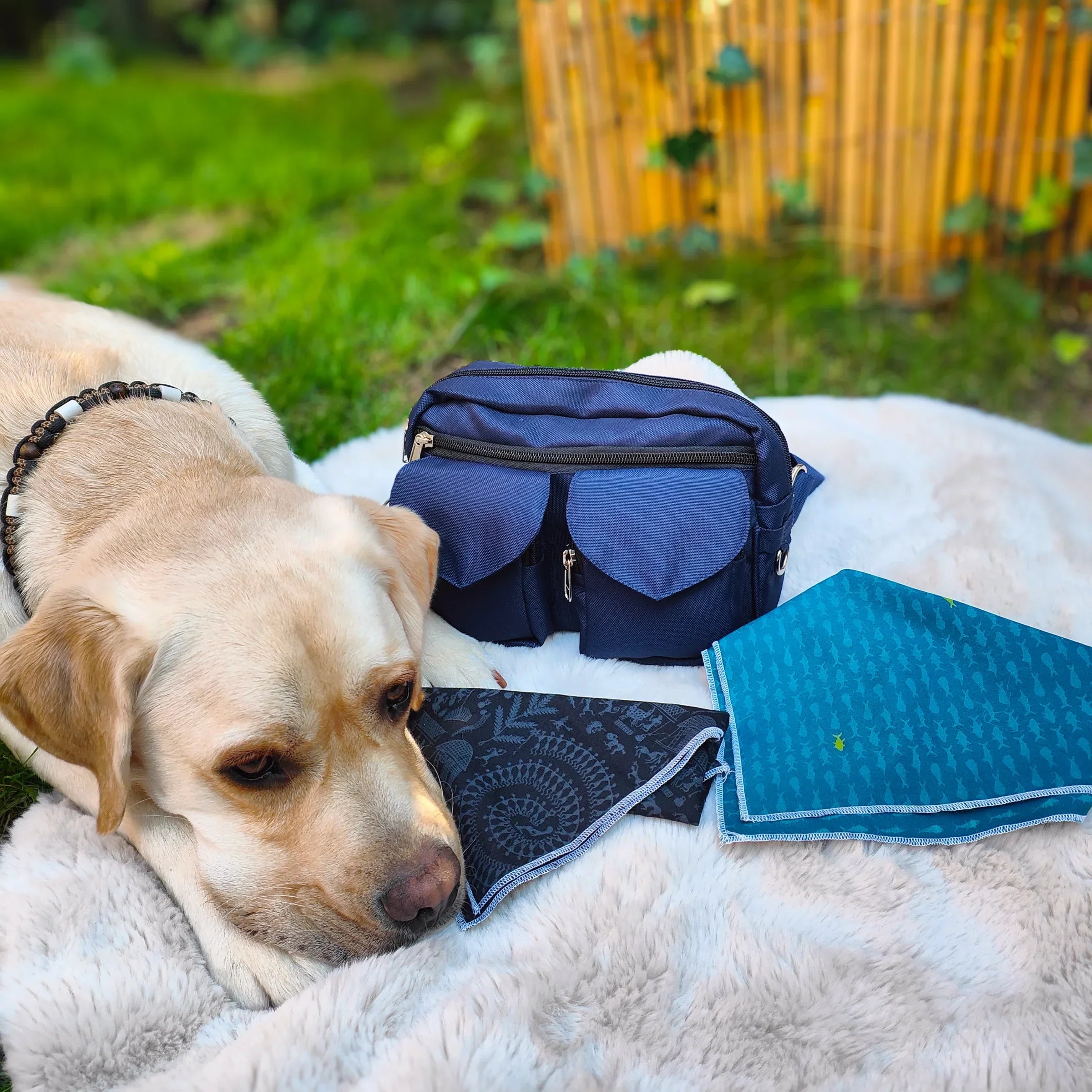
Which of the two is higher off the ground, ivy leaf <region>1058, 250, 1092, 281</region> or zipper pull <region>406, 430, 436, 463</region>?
zipper pull <region>406, 430, 436, 463</region>

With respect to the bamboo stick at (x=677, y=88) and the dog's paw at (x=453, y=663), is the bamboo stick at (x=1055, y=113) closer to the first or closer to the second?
the bamboo stick at (x=677, y=88)

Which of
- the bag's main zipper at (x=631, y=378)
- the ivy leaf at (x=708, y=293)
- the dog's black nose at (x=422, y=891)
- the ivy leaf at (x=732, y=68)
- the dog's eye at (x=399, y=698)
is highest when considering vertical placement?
the ivy leaf at (x=732, y=68)

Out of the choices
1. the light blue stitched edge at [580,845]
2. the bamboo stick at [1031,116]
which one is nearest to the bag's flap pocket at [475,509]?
the light blue stitched edge at [580,845]

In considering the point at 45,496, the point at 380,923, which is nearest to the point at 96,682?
the point at 45,496

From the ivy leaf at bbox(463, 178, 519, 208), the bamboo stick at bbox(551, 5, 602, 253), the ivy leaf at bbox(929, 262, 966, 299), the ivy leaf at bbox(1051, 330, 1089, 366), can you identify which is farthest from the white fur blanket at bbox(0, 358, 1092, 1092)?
the ivy leaf at bbox(463, 178, 519, 208)

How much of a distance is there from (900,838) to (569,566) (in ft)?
3.44

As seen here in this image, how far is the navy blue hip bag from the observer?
2.61 m

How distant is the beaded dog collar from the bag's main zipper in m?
0.86

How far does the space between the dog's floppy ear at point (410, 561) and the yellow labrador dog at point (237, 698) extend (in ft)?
0.04

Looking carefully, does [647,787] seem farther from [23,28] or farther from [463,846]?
[23,28]

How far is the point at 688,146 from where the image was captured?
459 centimetres

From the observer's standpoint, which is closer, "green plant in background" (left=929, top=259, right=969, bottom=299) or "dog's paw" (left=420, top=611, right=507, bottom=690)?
"dog's paw" (left=420, top=611, right=507, bottom=690)

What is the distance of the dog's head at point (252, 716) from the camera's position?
6.50 ft

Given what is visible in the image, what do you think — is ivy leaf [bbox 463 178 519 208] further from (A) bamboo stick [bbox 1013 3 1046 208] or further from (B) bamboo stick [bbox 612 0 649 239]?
(A) bamboo stick [bbox 1013 3 1046 208]
